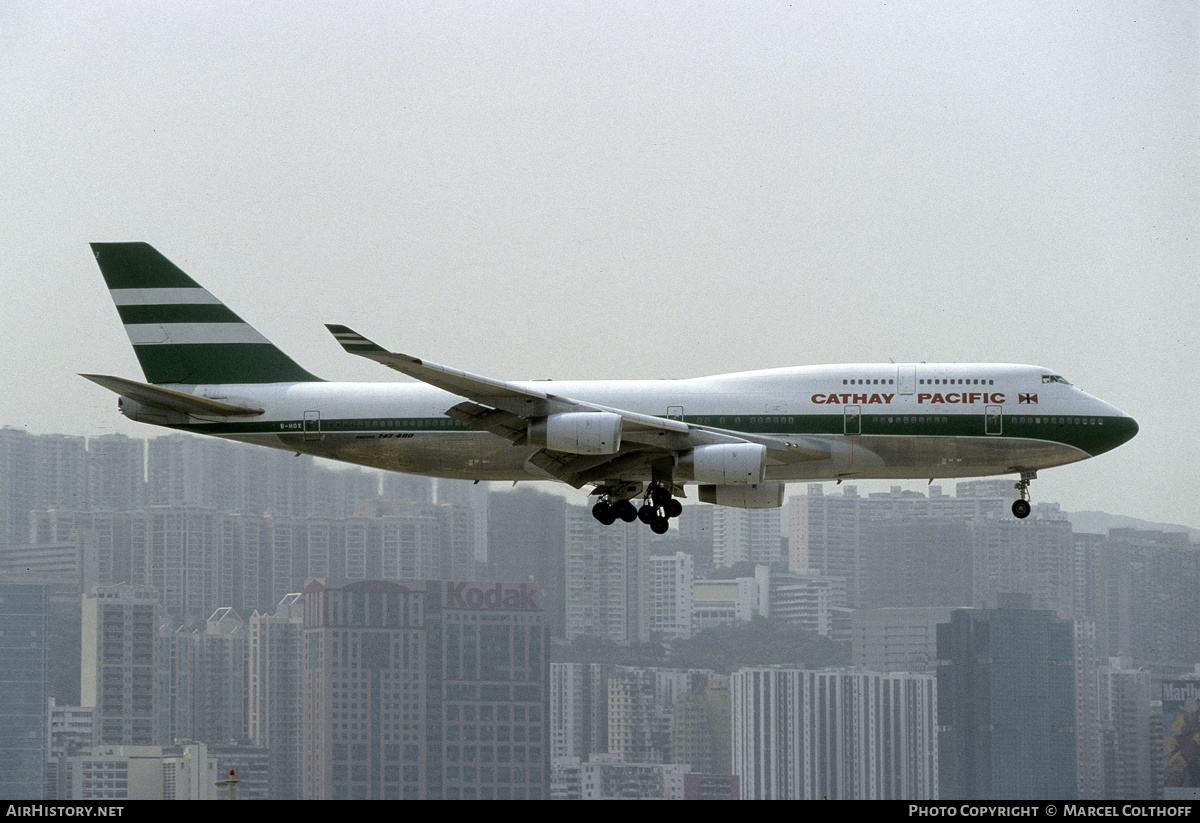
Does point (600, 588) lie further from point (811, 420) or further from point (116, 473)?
point (811, 420)

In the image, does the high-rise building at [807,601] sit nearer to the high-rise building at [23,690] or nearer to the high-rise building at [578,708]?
the high-rise building at [578,708]

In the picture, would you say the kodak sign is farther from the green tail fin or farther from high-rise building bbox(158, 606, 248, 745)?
the green tail fin

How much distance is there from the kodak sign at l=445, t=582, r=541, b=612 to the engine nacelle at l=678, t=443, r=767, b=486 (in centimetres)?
8723

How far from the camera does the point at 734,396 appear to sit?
40750 mm

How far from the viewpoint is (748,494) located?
42.7 m

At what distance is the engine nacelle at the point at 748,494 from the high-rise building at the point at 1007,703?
303 ft

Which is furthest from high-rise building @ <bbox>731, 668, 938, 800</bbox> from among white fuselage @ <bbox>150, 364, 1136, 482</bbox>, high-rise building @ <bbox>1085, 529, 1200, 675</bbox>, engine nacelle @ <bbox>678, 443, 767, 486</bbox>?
engine nacelle @ <bbox>678, 443, 767, 486</bbox>

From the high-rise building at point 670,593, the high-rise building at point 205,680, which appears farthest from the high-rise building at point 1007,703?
the high-rise building at point 205,680

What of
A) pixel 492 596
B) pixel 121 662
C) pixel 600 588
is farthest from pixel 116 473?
pixel 600 588

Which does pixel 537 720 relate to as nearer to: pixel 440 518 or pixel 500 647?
pixel 500 647

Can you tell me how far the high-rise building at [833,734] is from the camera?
12838 cm

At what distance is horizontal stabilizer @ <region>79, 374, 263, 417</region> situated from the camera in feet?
129

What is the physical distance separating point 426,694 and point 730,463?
323 ft

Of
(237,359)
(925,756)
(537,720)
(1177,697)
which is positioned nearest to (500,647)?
(537,720)
